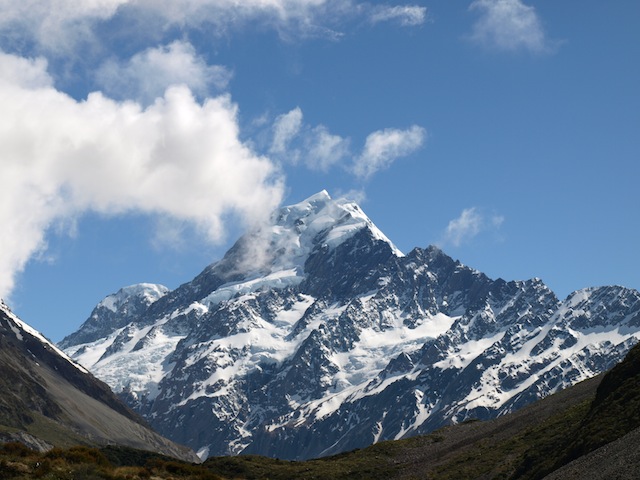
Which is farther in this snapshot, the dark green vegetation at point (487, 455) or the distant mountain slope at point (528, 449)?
the distant mountain slope at point (528, 449)

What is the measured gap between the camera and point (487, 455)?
96688 millimetres

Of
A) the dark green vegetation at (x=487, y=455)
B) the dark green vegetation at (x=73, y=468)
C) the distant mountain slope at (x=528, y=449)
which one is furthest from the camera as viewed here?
the distant mountain slope at (x=528, y=449)

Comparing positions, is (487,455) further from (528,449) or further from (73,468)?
(73,468)

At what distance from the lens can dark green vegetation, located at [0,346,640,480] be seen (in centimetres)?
5781

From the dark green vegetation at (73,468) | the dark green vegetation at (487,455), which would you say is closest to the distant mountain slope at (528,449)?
the dark green vegetation at (487,455)

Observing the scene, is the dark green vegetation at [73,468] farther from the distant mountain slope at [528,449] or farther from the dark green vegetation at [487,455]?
the distant mountain slope at [528,449]

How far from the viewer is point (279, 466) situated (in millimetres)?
114250

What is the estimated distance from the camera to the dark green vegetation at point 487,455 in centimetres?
5781

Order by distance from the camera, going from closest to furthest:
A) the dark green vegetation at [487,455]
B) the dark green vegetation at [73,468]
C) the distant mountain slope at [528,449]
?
the dark green vegetation at [73,468], the dark green vegetation at [487,455], the distant mountain slope at [528,449]

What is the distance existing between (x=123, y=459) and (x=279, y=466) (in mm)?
49498

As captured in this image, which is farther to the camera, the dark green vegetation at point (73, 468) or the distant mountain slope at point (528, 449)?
the distant mountain slope at point (528, 449)

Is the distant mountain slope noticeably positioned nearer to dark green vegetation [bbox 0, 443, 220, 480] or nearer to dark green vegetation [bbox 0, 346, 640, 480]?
dark green vegetation [bbox 0, 346, 640, 480]

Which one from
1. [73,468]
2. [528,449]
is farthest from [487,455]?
[73,468]

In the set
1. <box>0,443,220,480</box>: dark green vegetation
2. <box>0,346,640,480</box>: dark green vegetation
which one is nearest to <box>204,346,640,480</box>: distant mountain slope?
<box>0,346,640,480</box>: dark green vegetation
